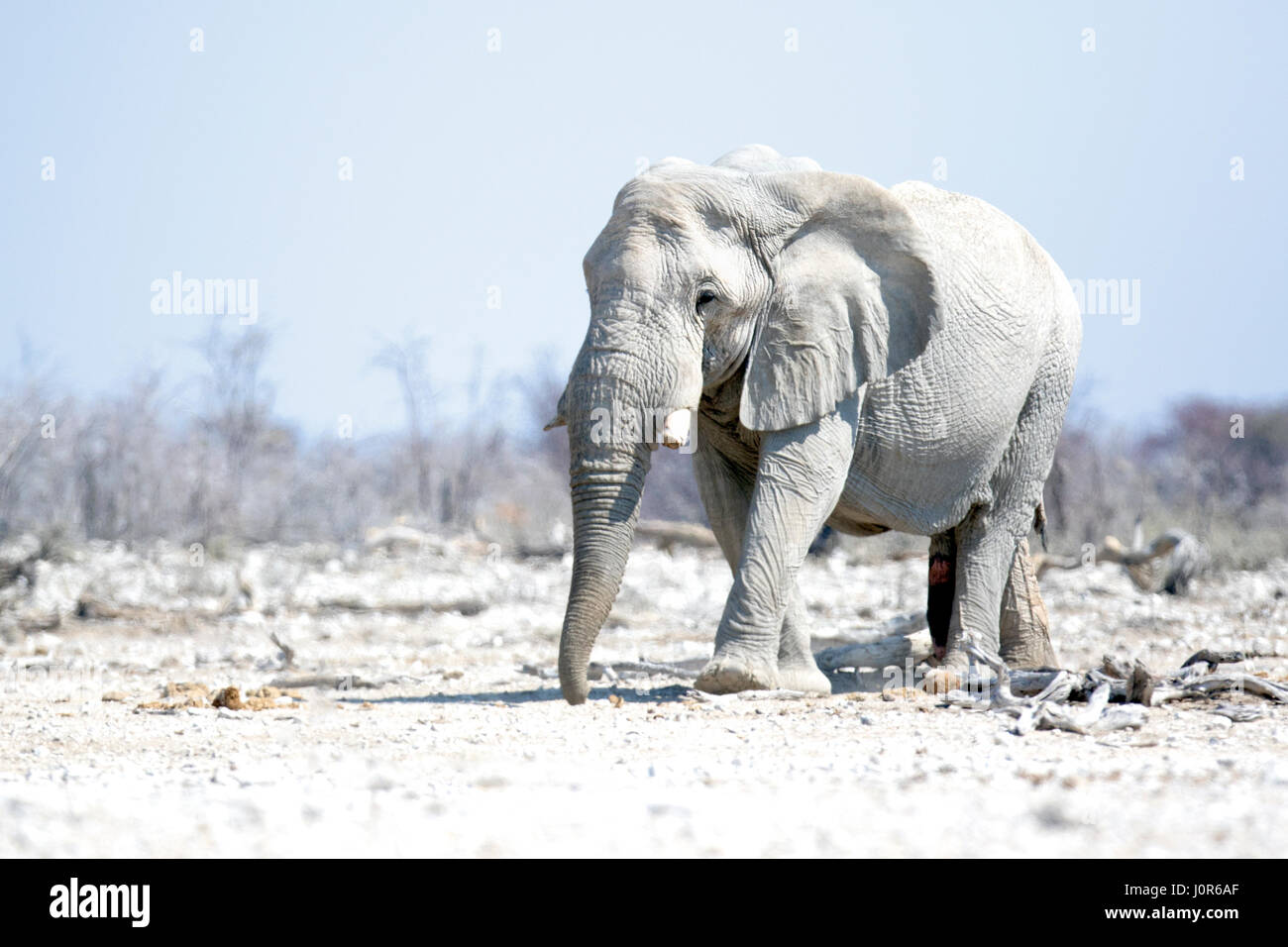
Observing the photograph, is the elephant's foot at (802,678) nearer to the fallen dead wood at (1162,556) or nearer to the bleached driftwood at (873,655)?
the bleached driftwood at (873,655)

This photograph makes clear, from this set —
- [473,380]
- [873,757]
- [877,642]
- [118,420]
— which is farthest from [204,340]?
[873,757]

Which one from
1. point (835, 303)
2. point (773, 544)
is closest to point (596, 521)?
point (773, 544)

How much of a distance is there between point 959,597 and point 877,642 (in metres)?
0.55

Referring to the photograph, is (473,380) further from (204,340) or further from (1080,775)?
(1080,775)

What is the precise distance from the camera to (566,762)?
5363 millimetres

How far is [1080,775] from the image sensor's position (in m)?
4.66

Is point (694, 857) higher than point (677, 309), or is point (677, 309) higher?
point (677, 309)

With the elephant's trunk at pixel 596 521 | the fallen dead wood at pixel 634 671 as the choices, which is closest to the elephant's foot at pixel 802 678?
the elephant's trunk at pixel 596 521

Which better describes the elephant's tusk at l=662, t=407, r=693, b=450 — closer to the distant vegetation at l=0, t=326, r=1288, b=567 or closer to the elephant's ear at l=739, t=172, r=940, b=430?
the elephant's ear at l=739, t=172, r=940, b=430

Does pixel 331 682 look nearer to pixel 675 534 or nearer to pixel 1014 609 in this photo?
pixel 1014 609

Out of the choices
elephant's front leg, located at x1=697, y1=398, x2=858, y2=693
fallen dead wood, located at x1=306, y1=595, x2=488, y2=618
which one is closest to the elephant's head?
elephant's front leg, located at x1=697, y1=398, x2=858, y2=693

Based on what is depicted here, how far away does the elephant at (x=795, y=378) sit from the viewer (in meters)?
6.77

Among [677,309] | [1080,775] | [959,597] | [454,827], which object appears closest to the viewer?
[454,827]
